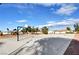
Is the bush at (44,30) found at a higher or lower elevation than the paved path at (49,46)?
higher

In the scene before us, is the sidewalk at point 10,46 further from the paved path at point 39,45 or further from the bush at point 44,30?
the bush at point 44,30

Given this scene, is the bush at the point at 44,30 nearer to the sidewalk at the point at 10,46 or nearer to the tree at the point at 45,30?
the tree at the point at 45,30

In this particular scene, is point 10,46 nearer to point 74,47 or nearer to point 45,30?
point 45,30

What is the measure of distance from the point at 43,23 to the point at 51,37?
6.9 inches

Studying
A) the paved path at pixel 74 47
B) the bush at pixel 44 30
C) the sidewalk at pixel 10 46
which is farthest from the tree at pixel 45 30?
the paved path at pixel 74 47

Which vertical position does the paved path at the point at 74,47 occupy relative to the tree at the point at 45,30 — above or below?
below

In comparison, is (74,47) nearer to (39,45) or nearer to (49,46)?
(49,46)

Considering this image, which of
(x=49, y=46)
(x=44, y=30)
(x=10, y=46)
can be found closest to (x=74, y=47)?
(x=49, y=46)

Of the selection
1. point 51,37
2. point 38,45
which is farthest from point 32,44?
point 51,37

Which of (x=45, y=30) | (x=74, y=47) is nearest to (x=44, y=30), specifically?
(x=45, y=30)

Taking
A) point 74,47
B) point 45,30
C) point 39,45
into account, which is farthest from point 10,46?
point 74,47

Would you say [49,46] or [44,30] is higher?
[44,30]

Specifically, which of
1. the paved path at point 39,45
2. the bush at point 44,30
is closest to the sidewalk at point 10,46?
the paved path at point 39,45
